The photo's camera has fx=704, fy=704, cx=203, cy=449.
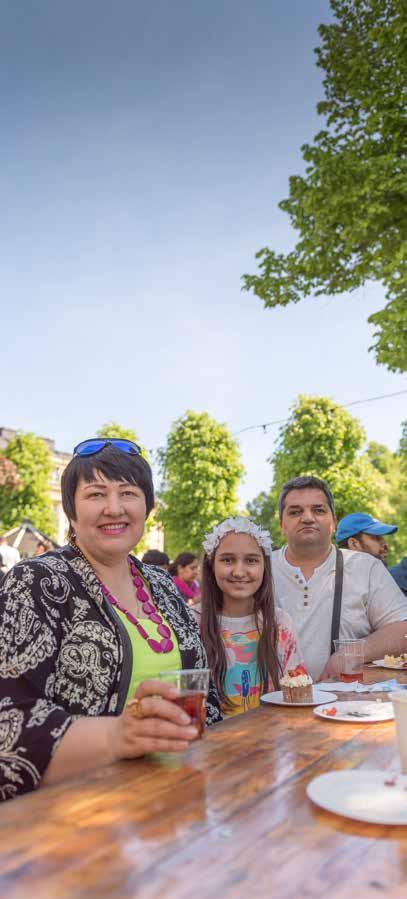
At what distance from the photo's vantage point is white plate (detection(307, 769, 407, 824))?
1237mm

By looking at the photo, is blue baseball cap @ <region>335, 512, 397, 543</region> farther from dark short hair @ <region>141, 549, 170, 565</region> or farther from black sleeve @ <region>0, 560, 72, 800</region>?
black sleeve @ <region>0, 560, 72, 800</region>

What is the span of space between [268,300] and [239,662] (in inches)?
279

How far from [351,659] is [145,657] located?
3.26 feet

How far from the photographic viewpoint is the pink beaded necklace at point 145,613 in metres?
2.25

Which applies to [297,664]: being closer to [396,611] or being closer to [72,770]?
[396,611]

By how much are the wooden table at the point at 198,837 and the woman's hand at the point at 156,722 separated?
2.3 inches

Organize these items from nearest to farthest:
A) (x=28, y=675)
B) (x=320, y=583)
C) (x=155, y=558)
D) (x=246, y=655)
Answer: (x=28, y=675), (x=246, y=655), (x=320, y=583), (x=155, y=558)

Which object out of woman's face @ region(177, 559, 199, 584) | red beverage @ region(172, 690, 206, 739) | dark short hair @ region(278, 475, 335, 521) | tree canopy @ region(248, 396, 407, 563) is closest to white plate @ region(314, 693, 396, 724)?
red beverage @ region(172, 690, 206, 739)

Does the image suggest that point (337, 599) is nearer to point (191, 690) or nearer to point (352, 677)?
point (352, 677)

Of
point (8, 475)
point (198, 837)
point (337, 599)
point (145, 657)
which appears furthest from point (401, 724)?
point (8, 475)

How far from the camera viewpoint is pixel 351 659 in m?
2.79

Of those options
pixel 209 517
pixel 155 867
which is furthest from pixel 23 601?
pixel 209 517

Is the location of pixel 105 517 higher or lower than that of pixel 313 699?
higher

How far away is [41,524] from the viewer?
34.4 m
